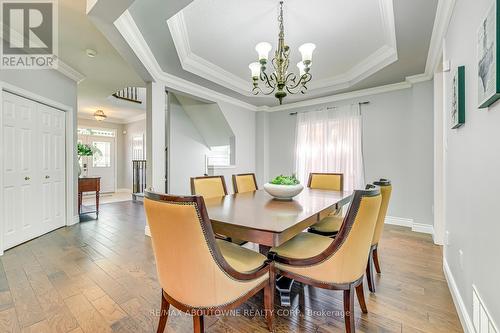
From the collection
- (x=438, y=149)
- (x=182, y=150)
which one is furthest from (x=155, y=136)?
(x=438, y=149)

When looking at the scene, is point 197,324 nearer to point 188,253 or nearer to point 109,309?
point 188,253

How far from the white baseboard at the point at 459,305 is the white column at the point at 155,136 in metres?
3.36

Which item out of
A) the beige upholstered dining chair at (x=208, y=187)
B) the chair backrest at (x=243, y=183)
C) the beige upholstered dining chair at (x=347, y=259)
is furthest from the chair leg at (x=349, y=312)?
the chair backrest at (x=243, y=183)

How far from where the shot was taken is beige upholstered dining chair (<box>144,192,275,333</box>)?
1.02m

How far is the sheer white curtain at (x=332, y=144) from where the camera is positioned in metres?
4.21

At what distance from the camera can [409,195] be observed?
3707 mm

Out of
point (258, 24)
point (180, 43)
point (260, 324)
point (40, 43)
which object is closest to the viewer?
point (260, 324)

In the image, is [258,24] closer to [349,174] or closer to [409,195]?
[349,174]

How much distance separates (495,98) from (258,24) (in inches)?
85.0

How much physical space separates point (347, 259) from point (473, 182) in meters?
0.90

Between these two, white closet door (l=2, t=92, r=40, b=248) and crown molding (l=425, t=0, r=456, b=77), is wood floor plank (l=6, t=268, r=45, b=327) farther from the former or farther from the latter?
crown molding (l=425, t=0, r=456, b=77)

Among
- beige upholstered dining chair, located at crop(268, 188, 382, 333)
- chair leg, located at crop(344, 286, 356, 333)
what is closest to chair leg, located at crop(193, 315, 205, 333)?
beige upholstered dining chair, located at crop(268, 188, 382, 333)

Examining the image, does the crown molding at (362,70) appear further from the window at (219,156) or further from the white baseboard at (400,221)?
the white baseboard at (400,221)

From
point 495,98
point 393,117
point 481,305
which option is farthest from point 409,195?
point 495,98
